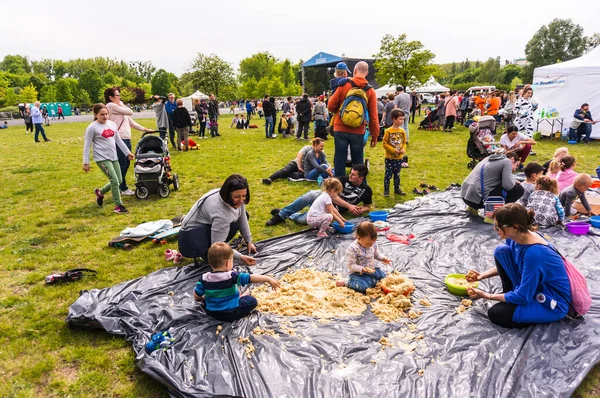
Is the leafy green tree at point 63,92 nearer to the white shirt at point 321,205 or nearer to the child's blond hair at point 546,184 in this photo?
the white shirt at point 321,205

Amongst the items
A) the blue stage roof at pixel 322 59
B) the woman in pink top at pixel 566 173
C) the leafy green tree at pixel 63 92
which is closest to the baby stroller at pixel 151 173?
the woman in pink top at pixel 566 173

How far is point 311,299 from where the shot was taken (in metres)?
4.22

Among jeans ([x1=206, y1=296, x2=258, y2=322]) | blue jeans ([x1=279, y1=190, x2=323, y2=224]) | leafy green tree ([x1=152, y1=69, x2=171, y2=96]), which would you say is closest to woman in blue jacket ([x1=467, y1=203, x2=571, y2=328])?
jeans ([x1=206, y1=296, x2=258, y2=322])

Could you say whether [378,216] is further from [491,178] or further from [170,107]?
[170,107]

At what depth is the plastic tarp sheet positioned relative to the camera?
295 cm

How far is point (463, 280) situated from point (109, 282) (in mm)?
4426

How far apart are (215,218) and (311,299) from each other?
58.2 inches

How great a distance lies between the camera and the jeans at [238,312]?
12.4ft

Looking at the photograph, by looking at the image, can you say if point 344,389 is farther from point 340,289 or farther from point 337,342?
point 340,289

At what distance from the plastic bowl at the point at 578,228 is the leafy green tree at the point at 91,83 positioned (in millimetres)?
79309

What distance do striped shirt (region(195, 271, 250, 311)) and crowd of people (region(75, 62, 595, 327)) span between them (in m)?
A: 0.01

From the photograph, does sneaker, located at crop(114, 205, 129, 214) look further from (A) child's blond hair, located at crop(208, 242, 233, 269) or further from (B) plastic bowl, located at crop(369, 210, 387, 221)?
(B) plastic bowl, located at crop(369, 210, 387, 221)

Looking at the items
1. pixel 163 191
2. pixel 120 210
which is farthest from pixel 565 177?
pixel 120 210

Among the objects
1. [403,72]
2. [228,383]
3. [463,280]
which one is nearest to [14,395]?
[228,383]
